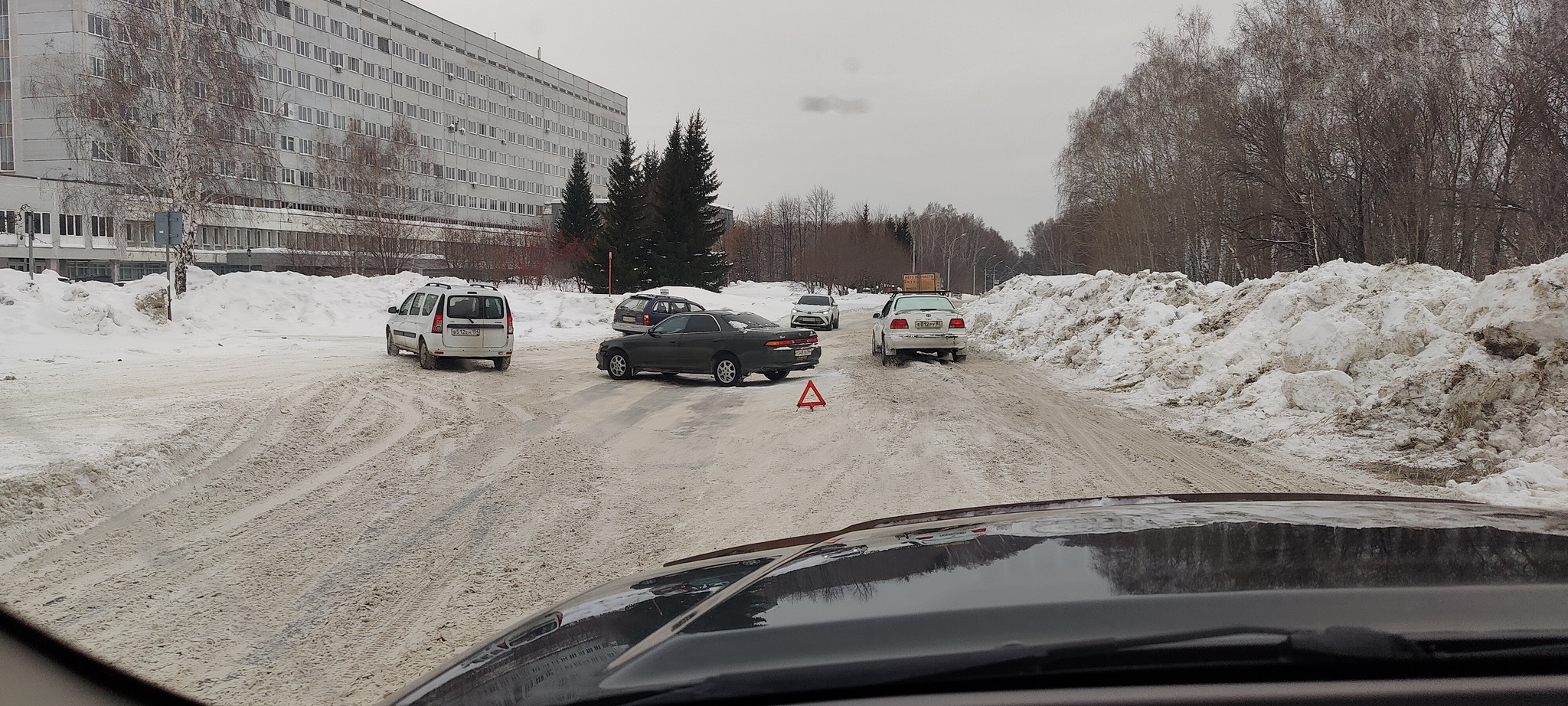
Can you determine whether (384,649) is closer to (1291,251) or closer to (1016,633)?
(1016,633)

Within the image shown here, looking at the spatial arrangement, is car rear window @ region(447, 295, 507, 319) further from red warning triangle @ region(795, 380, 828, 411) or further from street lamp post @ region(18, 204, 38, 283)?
street lamp post @ region(18, 204, 38, 283)

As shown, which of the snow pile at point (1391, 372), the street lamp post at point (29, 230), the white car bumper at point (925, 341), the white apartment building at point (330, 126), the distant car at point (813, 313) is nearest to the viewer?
the snow pile at point (1391, 372)

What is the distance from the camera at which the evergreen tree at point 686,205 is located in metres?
47.8

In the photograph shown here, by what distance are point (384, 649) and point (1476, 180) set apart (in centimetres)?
2639

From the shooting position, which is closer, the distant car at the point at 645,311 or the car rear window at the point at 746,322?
the car rear window at the point at 746,322

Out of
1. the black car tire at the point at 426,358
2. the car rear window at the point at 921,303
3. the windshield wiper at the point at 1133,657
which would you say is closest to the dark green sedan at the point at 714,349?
the black car tire at the point at 426,358

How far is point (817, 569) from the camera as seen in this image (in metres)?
2.15

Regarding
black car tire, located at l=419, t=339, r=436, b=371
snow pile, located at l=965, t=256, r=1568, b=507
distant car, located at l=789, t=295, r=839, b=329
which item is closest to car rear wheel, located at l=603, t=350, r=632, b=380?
black car tire, located at l=419, t=339, r=436, b=371

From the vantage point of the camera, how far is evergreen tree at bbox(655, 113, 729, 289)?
47.8 meters

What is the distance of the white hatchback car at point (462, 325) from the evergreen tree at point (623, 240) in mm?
28865

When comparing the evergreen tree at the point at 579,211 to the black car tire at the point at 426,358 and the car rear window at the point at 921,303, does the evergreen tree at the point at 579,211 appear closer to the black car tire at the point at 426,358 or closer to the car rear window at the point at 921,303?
the car rear window at the point at 921,303

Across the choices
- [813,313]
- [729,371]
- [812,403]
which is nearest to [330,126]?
[813,313]

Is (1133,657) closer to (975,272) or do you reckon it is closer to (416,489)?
(416,489)

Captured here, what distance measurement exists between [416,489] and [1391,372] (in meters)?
11.5
